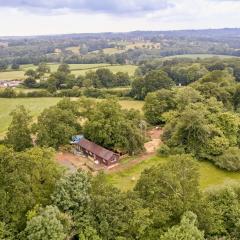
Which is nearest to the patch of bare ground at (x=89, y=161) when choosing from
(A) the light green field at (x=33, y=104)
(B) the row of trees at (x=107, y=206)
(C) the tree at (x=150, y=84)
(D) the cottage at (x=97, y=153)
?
(D) the cottage at (x=97, y=153)

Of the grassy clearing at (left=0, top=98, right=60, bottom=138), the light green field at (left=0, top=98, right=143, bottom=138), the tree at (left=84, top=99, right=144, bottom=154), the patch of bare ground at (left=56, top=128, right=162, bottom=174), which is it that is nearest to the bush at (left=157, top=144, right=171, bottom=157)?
the patch of bare ground at (left=56, top=128, right=162, bottom=174)

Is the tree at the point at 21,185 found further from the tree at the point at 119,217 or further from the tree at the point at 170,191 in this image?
the tree at the point at 170,191

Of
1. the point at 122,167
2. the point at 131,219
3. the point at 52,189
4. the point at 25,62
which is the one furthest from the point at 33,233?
the point at 25,62

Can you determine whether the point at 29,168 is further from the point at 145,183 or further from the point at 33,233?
the point at 145,183

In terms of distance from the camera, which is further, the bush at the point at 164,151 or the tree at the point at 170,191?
the bush at the point at 164,151

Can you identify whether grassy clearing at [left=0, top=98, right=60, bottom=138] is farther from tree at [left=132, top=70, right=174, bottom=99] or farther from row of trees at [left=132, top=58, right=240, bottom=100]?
row of trees at [left=132, top=58, right=240, bottom=100]

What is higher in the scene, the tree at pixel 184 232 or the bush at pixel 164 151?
the tree at pixel 184 232
